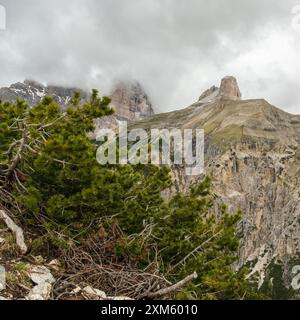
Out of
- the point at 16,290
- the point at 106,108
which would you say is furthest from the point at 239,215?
the point at 16,290

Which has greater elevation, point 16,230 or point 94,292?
point 16,230

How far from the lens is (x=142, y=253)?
1609cm

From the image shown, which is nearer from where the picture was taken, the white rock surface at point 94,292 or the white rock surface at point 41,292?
the white rock surface at point 41,292

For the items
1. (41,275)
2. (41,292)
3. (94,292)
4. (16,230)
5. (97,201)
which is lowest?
(94,292)

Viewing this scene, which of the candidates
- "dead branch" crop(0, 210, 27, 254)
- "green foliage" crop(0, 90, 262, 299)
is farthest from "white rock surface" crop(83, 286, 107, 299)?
"dead branch" crop(0, 210, 27, 254)

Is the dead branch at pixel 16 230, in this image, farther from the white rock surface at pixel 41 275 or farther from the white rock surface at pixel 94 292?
the white rock surface at pixel 94 292

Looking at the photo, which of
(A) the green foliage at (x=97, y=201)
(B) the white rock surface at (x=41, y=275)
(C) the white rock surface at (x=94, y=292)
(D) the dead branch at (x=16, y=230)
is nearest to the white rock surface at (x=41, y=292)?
(B) the white rock surface at (x=41, y=275)

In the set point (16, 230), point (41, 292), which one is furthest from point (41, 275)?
point (16, 230)

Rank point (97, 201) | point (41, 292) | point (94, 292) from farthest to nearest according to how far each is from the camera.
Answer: point (97, 201) → point (94, 292) → point (41, 292)

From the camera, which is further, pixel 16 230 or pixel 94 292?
pixel 16 230

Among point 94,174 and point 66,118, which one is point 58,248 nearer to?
point 94,174

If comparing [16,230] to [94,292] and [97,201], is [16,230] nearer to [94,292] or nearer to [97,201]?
[97,201]

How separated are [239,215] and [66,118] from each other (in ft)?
28.3

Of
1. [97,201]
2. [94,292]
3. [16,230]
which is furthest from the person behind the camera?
[97,201]
